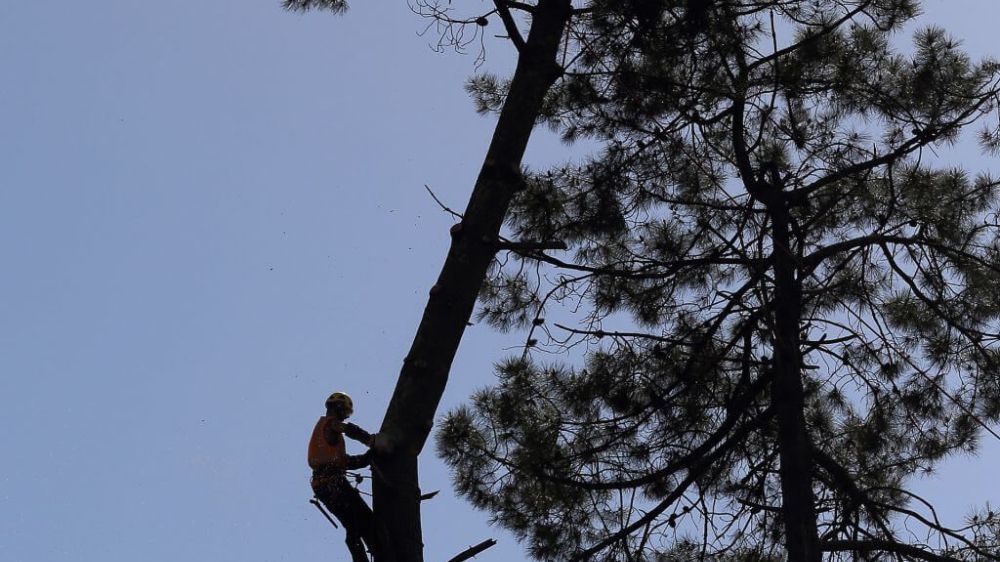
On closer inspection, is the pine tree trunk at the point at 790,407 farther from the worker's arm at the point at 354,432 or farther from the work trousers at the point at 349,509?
the work trousers at the point at 349,509

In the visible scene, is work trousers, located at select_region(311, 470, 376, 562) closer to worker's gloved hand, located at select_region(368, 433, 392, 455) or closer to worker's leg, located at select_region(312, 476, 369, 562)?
worker's leg, located at select_region(312, 476, 369, 562)

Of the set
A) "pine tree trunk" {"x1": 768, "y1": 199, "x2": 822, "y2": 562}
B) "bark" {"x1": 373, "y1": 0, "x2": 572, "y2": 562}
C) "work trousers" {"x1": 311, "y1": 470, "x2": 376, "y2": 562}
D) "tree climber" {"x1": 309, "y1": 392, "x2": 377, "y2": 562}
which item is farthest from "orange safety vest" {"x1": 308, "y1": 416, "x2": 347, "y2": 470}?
"pine tree trunk" {"x1": 768, "y1": 199, "x2": 822, "y2": 562}

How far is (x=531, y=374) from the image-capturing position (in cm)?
642

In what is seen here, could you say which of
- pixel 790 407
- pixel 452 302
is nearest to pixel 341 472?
pixel 452 302

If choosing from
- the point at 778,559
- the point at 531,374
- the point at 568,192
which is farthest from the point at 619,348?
the point at 778,559

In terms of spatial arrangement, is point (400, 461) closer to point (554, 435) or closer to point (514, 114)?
point (514, 114)

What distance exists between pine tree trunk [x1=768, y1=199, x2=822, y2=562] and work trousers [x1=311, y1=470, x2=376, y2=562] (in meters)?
2.51

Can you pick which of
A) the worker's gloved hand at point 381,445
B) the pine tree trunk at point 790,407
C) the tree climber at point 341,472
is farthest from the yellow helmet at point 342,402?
the pine tree trunk at point 790,407

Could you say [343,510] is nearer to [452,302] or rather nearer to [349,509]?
[349,509]

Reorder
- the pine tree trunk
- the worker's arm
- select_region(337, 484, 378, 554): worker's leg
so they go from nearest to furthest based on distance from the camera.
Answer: select_region(337, 484, 378, 554): worker's leg < the worker's arm < the pine tree trunk

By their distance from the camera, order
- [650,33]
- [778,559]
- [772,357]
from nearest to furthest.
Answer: [650,33] → [772,357] → [778,559]

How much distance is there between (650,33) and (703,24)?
28 cm

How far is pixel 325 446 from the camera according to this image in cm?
432

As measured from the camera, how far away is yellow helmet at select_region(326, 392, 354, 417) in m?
4.49
